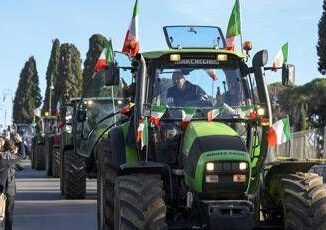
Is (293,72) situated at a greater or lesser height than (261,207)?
greater

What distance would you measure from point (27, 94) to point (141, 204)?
87866 mm

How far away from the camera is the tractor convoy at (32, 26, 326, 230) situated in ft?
24.6

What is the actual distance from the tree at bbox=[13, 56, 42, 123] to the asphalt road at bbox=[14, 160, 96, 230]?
7337cm

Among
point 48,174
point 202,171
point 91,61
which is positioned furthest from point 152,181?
point 91,61

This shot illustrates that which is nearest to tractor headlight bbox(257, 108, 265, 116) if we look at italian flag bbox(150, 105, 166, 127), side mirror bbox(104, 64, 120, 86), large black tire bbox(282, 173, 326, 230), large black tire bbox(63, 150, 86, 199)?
large black tire bbox(282, 173, 326, 230)

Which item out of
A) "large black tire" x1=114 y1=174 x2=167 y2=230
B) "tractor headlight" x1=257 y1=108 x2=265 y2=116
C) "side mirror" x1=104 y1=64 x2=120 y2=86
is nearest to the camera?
"large black tire" x1=114 y1=174 x2=167 y2=230

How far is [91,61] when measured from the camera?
68.7m

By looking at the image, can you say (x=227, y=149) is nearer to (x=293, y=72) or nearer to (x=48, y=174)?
(x=293, y=72)

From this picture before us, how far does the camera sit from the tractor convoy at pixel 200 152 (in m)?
7.48

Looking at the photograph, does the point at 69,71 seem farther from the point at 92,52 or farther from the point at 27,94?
the point at 27,94

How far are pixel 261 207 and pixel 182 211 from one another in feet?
3.27

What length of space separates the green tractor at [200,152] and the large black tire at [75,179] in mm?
7271

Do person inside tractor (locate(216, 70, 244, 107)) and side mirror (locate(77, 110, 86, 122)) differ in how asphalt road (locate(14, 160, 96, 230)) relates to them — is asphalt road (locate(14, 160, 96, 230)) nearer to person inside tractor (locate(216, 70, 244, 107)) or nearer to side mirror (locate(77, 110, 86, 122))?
side mirror (locate(77, 110, 86, 122))

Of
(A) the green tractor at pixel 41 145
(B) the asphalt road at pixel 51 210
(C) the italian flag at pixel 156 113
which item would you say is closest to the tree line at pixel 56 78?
(A) the green tractor at pixel 41 145
